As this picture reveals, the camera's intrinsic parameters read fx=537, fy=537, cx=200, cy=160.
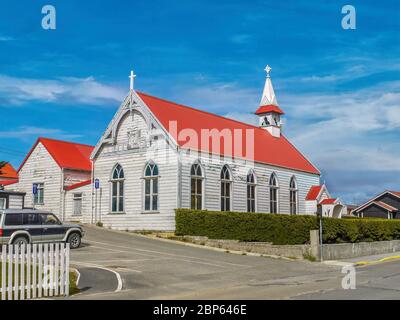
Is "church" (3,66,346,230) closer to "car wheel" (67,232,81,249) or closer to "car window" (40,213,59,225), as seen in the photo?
"car wheel" (67,232,81,249)

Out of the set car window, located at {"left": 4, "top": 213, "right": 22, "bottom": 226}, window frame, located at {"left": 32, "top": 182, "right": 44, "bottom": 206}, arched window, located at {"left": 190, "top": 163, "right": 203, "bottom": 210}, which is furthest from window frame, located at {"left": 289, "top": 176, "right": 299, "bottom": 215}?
car window, located at {"left": 4, "top": 213, "right": 22, "bottom": 226}

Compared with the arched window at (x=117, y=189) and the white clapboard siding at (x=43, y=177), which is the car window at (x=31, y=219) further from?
the white clapboard siding at (x=43, y=177)

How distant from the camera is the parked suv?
22.9m

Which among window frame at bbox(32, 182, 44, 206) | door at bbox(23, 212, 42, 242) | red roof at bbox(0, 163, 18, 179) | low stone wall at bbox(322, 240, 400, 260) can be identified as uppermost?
red roof at bbox(0, 163, 18, 179)

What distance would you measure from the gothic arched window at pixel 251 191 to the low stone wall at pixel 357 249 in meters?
8.85

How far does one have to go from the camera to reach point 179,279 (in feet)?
57.7

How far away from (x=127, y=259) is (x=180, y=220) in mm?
9962

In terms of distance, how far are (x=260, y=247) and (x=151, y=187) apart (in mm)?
9300

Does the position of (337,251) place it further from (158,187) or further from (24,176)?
(24,176)

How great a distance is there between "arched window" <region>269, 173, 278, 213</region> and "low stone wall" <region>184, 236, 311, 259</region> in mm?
10787

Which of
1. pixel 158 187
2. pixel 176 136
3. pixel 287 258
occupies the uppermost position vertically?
pixel 176 136

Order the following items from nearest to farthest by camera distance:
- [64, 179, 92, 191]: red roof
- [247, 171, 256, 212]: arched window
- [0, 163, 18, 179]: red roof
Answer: [247, 171, 256, 212]: arched window < [64, 179, 92, 191]: red roof < [0, 163, 18, 179]: red roof
